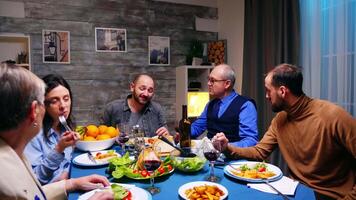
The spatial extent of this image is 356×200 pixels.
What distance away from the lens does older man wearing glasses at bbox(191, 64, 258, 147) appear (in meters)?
2.24

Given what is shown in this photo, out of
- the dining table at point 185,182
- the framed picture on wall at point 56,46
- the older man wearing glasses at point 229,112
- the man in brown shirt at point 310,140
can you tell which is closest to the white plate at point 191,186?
the dining table at point 185,182

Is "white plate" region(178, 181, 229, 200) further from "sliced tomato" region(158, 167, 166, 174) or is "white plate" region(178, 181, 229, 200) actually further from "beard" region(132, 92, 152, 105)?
"beard" region(132, 92, 152, 105)

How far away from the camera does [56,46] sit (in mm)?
3131

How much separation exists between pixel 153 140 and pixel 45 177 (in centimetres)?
76

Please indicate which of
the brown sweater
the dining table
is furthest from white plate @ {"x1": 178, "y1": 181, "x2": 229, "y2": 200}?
the brown sweater

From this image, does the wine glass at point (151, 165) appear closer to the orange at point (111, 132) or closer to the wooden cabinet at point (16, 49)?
the orange at point (111, 132)

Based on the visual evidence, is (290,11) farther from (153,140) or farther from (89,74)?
(89,74)

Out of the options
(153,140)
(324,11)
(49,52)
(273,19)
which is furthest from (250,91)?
(49,52)

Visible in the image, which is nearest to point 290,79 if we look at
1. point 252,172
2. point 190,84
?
point 252,172

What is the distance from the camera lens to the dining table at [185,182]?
1.08 meters

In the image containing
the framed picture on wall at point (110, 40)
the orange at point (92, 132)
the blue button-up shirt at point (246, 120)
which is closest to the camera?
the orange at point (92, 132)

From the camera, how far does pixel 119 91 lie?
3479 millimetres

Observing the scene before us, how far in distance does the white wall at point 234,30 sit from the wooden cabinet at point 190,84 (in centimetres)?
39

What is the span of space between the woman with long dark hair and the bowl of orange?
0.35ft
